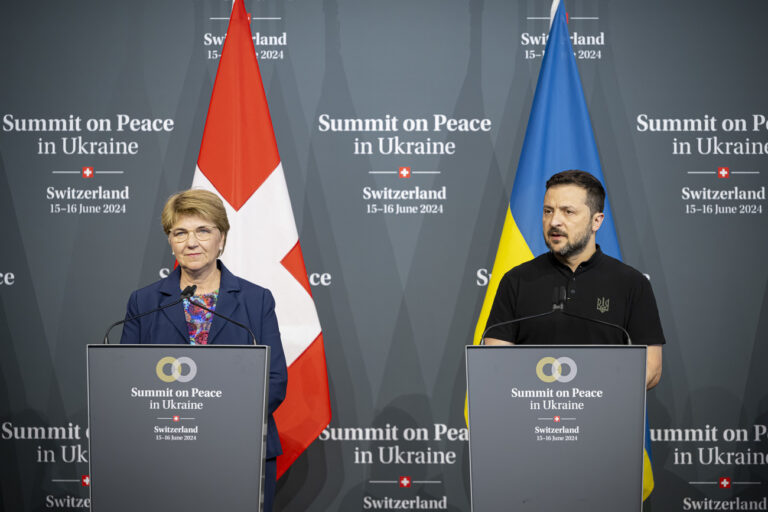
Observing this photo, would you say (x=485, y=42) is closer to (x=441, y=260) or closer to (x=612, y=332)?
(x=441, y=260)

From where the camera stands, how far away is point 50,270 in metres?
3.62

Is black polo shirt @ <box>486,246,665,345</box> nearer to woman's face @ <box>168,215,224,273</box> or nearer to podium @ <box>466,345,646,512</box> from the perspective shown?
podium @ <box>466,345,646,512</box>

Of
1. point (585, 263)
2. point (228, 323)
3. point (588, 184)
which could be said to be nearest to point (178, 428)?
point (228, 323)

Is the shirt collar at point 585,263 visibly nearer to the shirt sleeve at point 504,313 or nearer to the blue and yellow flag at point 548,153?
the shirt sleeve at point 504,313

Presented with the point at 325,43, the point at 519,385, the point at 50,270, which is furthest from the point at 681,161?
the point at 50,270

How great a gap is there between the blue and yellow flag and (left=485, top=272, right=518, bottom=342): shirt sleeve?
2.01ft

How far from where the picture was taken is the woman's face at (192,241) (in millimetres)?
2480

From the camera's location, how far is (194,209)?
97.7 inches

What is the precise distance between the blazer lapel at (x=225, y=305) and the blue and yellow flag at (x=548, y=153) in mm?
1235

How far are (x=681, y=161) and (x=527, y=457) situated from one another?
233 centimetres

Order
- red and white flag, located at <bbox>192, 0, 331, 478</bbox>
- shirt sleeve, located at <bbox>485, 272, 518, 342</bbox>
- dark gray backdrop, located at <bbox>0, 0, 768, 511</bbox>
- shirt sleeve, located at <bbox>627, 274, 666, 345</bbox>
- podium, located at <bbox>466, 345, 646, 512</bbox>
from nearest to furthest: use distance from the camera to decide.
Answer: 1. podium, located at <bbox>466, 345, 646, 512</bbox>
2. shirt sleeve, located at <bbox>627, 274, 666, 345</bbox>
3. shirt sleeve, located at <bbox>485, 272, 518, 342</bbox>
4. red and white flag, located at <bbox>192, 0, 331, 478</bbox>
5. dark gray backdrop, located at <bbox>0, 0, 768, 511</bbox>

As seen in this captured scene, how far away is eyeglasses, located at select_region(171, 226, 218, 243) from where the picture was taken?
8.18 feet

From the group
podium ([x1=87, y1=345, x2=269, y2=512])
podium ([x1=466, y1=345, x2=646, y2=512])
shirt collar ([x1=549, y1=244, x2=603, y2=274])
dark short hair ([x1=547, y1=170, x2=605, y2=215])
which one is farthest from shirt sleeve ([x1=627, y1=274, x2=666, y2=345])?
podium ([x1=87, y1=345, x2=269, y2=512])

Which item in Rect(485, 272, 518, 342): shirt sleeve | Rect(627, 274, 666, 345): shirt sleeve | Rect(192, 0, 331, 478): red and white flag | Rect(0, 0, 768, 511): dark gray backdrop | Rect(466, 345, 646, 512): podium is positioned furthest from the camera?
Rect(0, 0, 768, 511): dark gray backdrop
